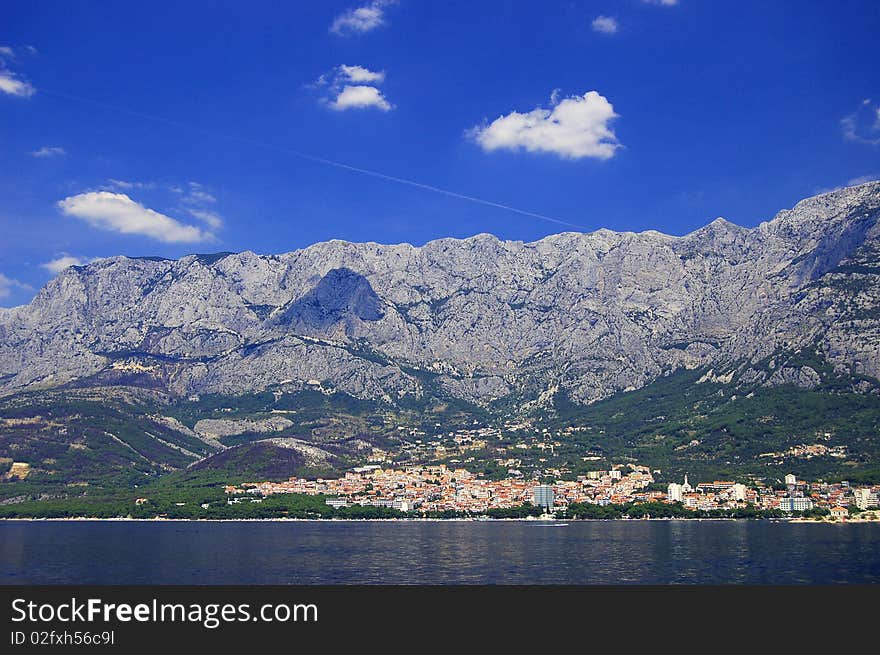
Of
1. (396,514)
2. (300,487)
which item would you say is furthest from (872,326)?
(300,487)

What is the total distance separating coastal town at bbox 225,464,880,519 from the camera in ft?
382

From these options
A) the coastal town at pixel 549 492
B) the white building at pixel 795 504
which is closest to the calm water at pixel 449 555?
the white building at pixel 795 504

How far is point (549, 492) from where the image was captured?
425 feet

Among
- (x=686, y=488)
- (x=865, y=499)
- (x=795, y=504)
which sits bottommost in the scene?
(x=795, y=504)

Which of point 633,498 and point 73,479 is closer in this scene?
point 633,498

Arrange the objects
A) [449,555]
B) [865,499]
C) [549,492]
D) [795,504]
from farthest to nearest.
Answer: [549,492] → [795,504] → [865,499] → [449,555]

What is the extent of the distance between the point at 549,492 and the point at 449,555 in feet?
226

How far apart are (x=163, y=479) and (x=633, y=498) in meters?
86.9

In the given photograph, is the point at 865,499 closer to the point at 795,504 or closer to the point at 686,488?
the point at 795,504

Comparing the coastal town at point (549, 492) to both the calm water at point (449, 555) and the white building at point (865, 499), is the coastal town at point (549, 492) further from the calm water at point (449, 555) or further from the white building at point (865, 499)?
the calm water at point (449, 555)

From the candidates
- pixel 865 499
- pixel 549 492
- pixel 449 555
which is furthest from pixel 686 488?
pixel 449 555

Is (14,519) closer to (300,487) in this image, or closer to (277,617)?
(300,487)

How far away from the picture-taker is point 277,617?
16.6m

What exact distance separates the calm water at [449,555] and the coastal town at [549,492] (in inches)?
778
